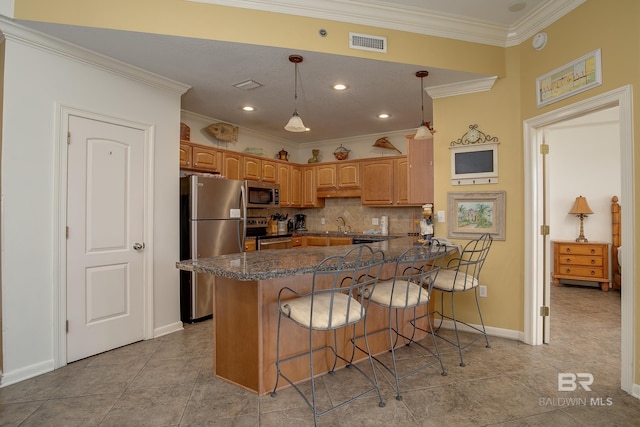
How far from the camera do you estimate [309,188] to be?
20.6ft

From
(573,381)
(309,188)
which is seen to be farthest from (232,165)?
(573,381)

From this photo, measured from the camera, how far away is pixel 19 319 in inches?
99.5

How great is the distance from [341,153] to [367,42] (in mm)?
3186

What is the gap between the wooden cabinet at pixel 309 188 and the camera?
6234 mm

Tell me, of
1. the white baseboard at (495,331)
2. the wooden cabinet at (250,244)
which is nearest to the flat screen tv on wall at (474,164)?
the white baseboard at (495,331)

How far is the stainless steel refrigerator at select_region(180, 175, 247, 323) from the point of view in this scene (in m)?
3.85

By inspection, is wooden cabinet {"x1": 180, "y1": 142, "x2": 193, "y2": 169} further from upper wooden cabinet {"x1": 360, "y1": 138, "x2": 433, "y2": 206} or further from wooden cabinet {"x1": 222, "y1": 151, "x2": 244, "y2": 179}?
upper wooden cabinet {"x1": 360, "y1": 138, "x2": 433, "y2": 206}

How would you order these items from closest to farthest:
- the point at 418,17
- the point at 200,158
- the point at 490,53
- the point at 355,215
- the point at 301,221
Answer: the point at 418,17 < the point at 490,53 < the point at 200,158 < the point at 355,215 < the point at 301,221

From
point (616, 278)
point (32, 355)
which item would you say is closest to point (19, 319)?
point (32, 355)

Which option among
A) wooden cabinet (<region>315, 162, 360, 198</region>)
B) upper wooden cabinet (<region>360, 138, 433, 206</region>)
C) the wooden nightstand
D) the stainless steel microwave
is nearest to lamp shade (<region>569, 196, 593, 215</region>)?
the wooden nightstand

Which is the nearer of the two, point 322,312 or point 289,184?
point 322,312

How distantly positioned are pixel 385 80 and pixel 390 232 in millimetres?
2990

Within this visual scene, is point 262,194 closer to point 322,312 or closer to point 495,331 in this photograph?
point 322,312

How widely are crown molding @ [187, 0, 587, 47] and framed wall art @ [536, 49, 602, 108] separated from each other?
1.53 ft
